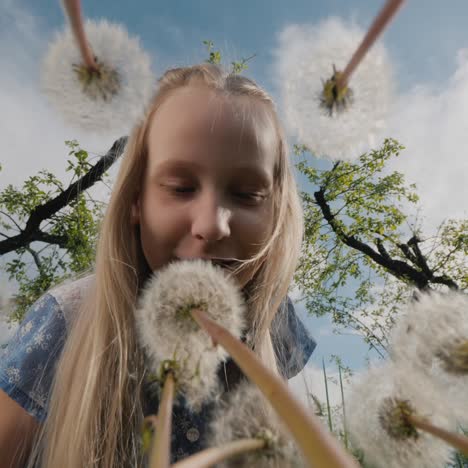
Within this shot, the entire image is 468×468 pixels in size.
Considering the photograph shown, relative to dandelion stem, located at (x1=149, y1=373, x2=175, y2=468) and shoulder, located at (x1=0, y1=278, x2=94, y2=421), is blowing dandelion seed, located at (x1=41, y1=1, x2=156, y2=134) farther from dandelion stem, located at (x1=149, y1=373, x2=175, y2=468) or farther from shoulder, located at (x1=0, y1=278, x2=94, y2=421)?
shoulder, located at (x1=0, y1=278, x2=94, y2=421)

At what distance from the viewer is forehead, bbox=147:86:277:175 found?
1012 mm

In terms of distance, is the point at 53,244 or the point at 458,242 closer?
the point at 53,244

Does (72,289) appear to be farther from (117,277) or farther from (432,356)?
(432,356)

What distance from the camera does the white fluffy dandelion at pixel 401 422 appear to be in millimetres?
532

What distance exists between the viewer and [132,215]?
4.22 ft

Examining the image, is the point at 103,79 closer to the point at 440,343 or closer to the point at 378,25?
the point at 378,25

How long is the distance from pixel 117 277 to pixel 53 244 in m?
6.81

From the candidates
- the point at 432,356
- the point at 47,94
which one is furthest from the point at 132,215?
the point at 432,356

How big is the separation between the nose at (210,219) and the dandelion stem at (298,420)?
59 centimetres

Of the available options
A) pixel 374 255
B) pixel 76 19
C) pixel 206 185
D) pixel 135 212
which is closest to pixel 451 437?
pixel 76 19

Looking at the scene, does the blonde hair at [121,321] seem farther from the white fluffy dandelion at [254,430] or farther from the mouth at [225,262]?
the white fluffy dandelion at [254,430]

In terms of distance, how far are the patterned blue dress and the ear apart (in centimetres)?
31

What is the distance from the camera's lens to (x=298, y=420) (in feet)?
0.92

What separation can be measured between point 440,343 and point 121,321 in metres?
0.79
